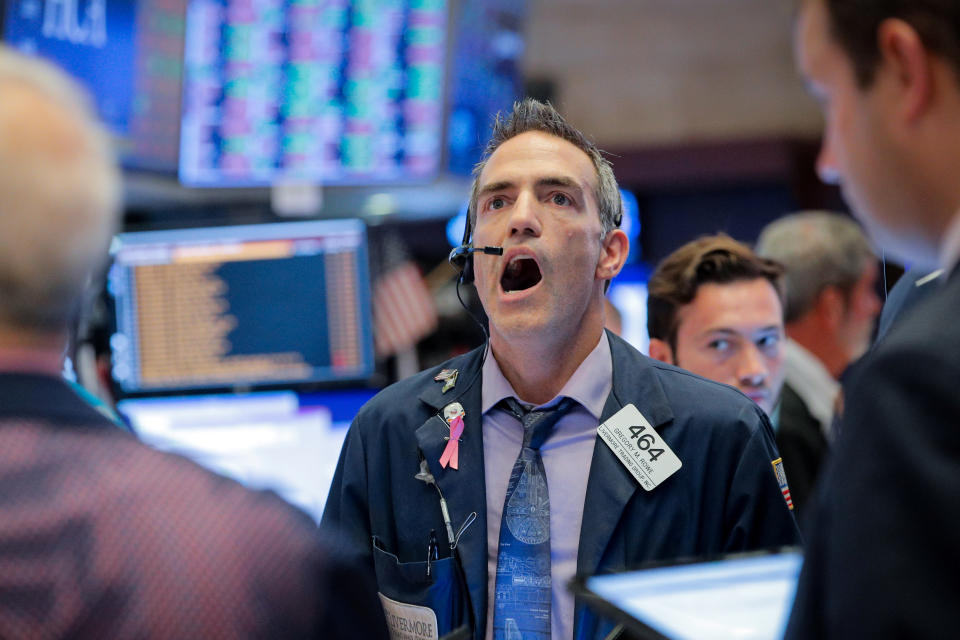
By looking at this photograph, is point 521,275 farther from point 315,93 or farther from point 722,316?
point 315,93

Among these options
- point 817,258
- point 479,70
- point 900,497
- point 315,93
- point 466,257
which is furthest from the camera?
point 479,70

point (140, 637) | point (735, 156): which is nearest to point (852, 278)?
point (140, 637)

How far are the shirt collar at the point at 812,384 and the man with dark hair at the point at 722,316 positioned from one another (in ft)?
1.77

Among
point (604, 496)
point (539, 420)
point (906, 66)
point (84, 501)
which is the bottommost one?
point (604, 496)

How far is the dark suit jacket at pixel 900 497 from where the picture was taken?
2.54ft

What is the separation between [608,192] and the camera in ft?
7.14

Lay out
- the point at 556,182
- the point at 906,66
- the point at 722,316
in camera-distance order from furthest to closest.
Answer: the point at 722,316 → the point at 556,182 → the point at 906,66

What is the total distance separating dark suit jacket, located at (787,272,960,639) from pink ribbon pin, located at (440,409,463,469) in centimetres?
109

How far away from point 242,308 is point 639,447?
7.25ft

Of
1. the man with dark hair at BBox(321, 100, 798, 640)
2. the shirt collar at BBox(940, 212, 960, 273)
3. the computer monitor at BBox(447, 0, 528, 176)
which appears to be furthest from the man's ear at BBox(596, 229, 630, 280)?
the computer monitor at BBox(447, 0, 528, 176)

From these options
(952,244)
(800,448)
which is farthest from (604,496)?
(800,448)

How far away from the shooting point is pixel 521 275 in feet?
7.21

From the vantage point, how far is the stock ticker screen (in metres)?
3.89

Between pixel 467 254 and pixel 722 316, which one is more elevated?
pixel 467 254
